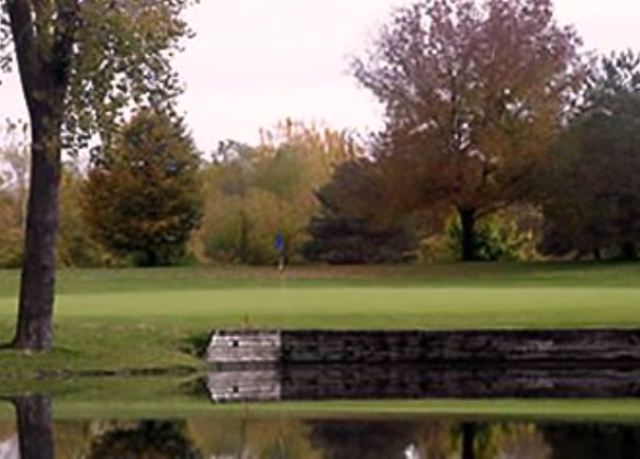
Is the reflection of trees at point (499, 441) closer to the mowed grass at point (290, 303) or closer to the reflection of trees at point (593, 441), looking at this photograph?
the reflection of trees at point (593, 441)

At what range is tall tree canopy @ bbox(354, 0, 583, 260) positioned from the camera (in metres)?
63.2

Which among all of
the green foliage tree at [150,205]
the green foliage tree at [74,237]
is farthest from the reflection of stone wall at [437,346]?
the green foliage tree at [74,237]

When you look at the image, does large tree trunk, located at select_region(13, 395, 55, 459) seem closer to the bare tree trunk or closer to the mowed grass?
the mowed grass

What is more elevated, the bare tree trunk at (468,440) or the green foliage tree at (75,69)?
the green foliage tree at (75,69)

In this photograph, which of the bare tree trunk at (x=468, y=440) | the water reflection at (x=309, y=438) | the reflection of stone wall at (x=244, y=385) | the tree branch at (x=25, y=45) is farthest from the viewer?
the tree branch at (x=25, y=45)

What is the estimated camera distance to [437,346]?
1235 inches

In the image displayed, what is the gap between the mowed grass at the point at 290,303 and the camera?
3034 cm

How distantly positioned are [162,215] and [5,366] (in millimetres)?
40176

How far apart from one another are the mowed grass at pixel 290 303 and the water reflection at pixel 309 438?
24.4ft

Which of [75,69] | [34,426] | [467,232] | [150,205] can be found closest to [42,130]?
[75,69]

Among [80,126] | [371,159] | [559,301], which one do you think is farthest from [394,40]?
[80,126]

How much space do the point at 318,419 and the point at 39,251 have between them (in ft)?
27.8

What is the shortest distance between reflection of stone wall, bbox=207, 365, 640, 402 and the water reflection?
372cm

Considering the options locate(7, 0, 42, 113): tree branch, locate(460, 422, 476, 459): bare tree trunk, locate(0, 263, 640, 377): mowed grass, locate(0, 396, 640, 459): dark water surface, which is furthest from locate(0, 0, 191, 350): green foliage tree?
locate(460, 422, 476, 459): bare tree trunk
